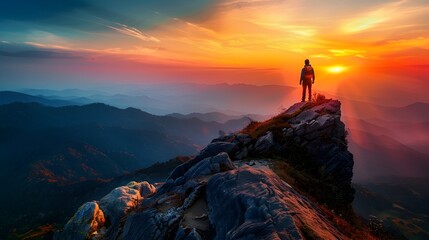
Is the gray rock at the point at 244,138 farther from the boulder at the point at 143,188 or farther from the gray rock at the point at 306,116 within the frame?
the boulder at the point at 143,188

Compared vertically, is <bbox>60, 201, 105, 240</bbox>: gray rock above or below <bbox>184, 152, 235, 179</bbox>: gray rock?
below

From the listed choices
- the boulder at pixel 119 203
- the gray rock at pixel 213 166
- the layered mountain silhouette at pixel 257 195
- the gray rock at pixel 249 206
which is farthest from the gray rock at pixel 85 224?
the gray rock at pixel 249 206

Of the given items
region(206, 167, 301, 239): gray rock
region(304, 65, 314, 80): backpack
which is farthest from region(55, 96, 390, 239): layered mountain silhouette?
region(304, 65, 314, 80): backpack

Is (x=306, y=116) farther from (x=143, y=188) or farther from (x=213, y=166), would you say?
(x=143, y=188)

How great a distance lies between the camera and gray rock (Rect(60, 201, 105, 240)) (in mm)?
24156

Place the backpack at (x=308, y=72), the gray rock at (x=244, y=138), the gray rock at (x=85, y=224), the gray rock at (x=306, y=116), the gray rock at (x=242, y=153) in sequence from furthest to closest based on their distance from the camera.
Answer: the backpack at (x=308, y=72) < the gray rock at (x=306, y=116) < the gray rock at (x=244, y=138) < the gray rock at (x=242, y=153) < the gray rock at (x=85, y=224)

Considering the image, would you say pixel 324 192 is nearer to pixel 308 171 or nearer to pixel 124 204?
pixel 308 171

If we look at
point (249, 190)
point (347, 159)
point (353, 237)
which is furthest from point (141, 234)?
point (347, 159)

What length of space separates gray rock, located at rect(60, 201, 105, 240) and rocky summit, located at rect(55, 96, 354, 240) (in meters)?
0.09

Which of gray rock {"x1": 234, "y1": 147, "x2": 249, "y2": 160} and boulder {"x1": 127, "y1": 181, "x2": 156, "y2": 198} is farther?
boulder {"x1": 127, "y1": 181, "x2": 156, "y2": 198}

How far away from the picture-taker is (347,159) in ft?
84.0

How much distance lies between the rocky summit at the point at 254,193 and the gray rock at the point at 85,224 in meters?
0.09

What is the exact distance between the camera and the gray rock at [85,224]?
24156mm

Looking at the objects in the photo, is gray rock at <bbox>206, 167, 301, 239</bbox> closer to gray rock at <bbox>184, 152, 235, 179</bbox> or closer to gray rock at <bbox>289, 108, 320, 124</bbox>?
gray rock at <bbox>184, 152, 235, 179</bbox>
